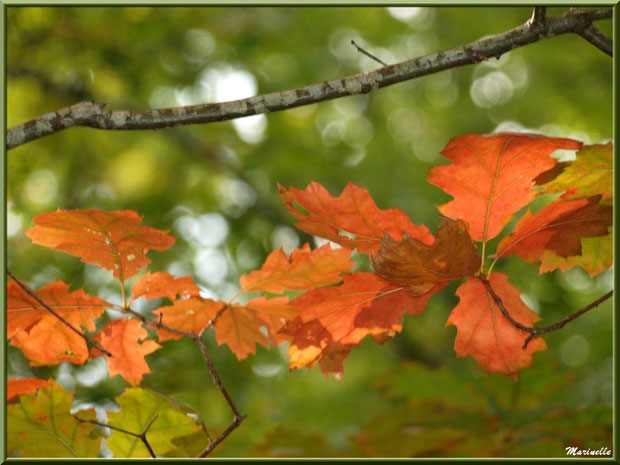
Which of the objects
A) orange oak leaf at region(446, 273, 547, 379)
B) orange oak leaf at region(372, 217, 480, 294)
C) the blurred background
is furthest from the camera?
the blurred background

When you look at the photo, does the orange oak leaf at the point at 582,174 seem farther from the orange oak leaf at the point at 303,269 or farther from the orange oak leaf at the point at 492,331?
the orange oak leaf at the point at 303,269

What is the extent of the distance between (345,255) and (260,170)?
9.04 feet

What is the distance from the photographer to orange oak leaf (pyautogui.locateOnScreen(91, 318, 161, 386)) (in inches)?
33.1

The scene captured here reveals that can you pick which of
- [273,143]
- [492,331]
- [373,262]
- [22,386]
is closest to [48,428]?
[22,386]

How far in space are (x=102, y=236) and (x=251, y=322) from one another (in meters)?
0.26

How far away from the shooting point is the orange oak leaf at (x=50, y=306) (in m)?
0.78

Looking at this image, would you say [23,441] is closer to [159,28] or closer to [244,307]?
[244,307]

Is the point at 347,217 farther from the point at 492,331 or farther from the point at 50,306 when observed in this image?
the point at 50,306

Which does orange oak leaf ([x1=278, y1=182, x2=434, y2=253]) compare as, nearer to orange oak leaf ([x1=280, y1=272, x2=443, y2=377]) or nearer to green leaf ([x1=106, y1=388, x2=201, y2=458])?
orange oak leaf ([x1=280, y1=272, x2=443, y2=377])

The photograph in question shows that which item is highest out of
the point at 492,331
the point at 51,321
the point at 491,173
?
the point at 491,173

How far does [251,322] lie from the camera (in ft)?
2.84

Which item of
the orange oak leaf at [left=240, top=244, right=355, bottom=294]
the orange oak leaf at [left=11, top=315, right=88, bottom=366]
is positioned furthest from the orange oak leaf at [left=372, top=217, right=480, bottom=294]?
the orange oak leaf at [left=11, top=315, right=88, bottom=366]

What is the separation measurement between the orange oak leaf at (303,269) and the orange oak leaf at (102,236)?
15 centimetres

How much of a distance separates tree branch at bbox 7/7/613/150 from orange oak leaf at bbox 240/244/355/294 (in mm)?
202
